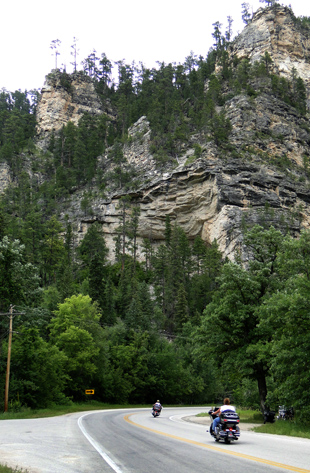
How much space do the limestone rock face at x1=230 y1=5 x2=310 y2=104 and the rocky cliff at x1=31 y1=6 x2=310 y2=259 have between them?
12.1 ft

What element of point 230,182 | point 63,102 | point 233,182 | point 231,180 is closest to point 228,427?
point 230,182

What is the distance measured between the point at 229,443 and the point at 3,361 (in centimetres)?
2218

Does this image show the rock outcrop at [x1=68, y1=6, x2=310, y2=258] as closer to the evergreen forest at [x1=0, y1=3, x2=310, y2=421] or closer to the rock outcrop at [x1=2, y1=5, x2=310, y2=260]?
the rock outcrop at [x1=2, y1=5, x2=310, y2=260]

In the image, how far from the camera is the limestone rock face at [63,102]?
130000 millimetres

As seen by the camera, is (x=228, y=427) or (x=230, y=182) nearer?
(x=228, y=427)

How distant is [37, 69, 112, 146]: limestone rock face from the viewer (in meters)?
130

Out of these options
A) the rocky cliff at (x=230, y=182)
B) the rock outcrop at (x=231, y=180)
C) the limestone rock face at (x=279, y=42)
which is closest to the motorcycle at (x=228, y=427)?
the rocky cliff at (x=230, y=182)

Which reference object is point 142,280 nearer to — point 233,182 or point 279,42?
point 233,182

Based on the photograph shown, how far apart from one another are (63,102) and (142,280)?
7586 cm

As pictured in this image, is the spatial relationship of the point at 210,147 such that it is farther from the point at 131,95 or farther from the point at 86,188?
the point at 131,95

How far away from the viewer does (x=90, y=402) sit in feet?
147

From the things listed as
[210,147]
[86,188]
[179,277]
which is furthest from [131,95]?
[179,277]

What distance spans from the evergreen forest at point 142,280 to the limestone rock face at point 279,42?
14.6 ft

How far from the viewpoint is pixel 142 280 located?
81.2m
